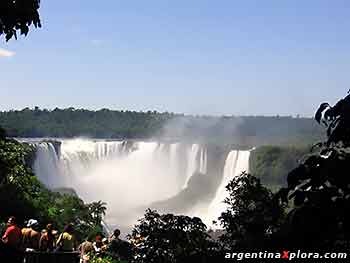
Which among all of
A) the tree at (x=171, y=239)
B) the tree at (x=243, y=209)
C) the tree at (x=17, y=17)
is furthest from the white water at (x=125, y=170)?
the tree at (x=17, y=17)


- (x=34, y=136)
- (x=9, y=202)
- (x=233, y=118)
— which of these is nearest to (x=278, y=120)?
(x=233, y=118)

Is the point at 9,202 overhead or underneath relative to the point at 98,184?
overhead

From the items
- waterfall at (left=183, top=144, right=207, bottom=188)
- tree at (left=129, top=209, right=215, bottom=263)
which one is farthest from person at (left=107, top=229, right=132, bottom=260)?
waterfall at (left=183, top=144, right=207, bottom=188)

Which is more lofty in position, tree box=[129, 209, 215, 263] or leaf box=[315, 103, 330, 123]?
leaf box=[315, 103, 330, 123]

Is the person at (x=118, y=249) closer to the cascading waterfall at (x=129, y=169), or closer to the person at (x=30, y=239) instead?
the person at (x=30, y=239)

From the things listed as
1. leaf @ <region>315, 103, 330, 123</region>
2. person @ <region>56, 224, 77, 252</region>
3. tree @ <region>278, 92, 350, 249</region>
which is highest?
leaf @ <region>315, 103, 330, 123</region>

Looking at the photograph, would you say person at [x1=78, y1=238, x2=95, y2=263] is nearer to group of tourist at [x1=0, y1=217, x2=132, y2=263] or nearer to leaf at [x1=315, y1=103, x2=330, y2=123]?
group of tourist at [x1=0, y1=217, x2=132, y2=263]

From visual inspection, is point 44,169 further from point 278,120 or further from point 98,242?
point 278,120
